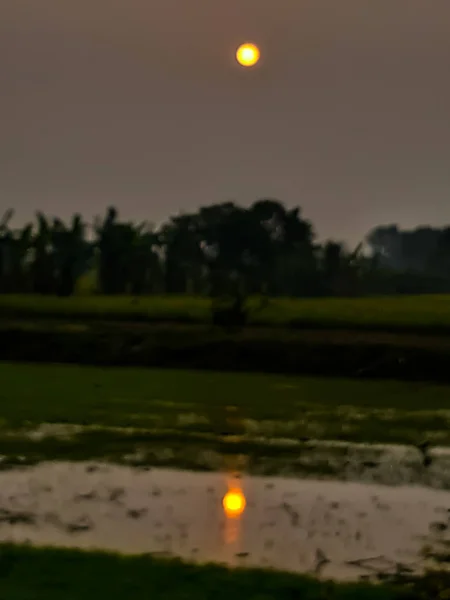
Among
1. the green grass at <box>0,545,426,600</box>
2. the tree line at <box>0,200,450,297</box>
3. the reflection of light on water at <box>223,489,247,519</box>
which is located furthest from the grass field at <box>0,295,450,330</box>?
the green grass at <box>0,545,426,600</box>

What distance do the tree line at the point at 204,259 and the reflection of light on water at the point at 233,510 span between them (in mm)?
15267

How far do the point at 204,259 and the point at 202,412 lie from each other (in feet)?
53.3

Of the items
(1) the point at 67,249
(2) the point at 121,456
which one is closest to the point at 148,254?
(1) the point at 67,249

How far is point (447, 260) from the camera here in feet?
92.8

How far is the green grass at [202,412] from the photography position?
7.29 meters

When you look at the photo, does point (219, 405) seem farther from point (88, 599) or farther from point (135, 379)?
point (88, 599)

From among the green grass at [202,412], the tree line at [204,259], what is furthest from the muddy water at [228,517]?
the tree line at [204,259]

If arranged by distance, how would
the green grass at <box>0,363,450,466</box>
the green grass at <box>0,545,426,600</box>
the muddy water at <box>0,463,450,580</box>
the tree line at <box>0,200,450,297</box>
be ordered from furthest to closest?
the tree line at <box>0,200,450,297</box>
the green grass at <box>0,363,450,466</box>
the muddy water at <box>0,463,450,580</box>
the green grass at <box>0,545,426,600</box>

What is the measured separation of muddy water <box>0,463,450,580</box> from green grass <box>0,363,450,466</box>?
2.74 feet

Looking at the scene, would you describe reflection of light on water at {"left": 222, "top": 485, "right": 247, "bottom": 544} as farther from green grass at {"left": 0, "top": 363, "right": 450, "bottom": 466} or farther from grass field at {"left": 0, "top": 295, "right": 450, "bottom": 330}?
grass field at {"left": 0, "top": 295, "right": 450, "bottom": 330}

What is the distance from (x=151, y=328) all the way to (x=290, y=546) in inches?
423

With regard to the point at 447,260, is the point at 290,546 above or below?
below

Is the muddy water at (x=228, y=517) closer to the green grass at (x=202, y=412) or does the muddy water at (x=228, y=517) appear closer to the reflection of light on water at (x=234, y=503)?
the reflection of light on water at (x=234, y=503)

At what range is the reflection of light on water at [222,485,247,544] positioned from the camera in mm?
4703
